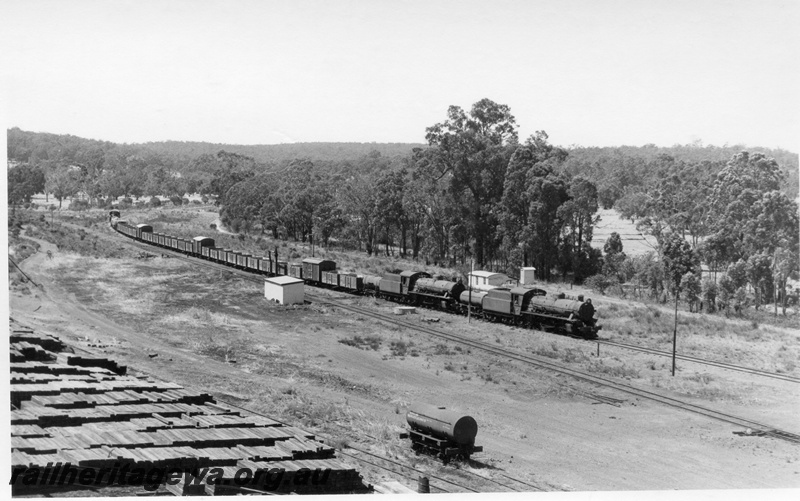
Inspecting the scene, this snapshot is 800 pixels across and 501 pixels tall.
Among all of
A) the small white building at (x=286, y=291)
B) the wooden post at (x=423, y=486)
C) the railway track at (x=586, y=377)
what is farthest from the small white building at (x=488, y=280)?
the wooden post at (x=423, y=486)

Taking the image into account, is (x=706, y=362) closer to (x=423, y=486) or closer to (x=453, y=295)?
(x=453, y=295)

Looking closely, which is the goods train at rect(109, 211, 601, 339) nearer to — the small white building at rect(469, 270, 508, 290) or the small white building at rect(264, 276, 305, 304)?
the small white building at rect(469, 270, 508, 290)

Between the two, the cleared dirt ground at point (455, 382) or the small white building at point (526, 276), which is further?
the small white building at point (526, 276)

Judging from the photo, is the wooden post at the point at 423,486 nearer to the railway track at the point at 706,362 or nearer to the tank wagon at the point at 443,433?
the tank wagon at the point at 443,433

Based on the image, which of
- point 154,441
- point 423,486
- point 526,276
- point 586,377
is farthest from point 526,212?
point 154,441

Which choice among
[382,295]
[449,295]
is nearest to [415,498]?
[449,295]

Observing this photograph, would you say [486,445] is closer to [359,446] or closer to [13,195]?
[359,446]
